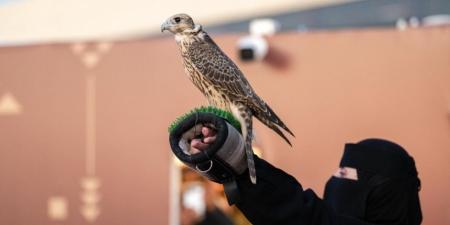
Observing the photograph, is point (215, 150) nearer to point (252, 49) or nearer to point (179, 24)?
point (179, 24)

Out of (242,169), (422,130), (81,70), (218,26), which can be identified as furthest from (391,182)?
(218,26)

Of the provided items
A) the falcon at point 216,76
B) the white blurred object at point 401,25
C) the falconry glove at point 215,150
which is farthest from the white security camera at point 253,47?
the falconry glove at point 215,150

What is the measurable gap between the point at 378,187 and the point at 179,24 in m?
1.14

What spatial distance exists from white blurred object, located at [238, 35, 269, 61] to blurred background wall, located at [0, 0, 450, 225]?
17 cm

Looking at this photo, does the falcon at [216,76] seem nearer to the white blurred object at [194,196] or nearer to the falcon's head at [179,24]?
the falcon's head at [179,24]

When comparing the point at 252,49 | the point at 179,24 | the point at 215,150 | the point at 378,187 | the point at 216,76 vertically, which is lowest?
the point at 378,187

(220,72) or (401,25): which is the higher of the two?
(401,25)

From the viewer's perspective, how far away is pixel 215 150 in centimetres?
198

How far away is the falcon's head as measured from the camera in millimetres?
2922

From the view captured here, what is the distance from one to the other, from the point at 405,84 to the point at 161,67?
8.98 ft

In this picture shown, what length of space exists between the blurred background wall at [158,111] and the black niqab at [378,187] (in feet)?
13.4

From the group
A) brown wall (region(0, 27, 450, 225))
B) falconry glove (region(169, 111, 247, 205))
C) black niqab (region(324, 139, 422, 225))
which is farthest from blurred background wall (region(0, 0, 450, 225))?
falconry glove (region(169, 111, 247, 205))

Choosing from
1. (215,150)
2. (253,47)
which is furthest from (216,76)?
(253,47)

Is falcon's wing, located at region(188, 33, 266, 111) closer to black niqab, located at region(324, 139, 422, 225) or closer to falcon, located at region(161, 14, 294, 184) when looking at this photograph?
falcon, located at region(161, 14, 294, 184)
